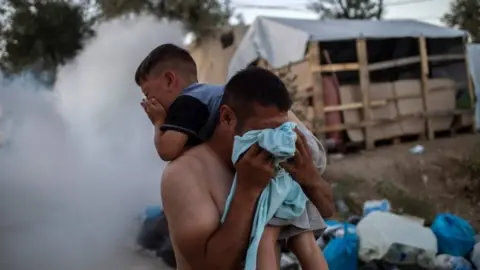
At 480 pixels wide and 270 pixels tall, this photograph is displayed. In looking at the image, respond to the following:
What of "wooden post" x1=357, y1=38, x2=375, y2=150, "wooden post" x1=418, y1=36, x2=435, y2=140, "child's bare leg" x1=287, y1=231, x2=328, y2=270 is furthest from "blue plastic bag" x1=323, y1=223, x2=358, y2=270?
"wooden post" x1=418, y1=36, x2=435, y2=140

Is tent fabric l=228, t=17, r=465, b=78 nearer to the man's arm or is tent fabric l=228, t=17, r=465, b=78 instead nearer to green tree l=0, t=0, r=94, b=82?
the man's arm

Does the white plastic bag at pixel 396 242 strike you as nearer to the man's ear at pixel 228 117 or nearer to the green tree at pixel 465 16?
the man's ear at pixel 228 117

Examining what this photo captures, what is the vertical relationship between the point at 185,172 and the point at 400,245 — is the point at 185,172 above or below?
above

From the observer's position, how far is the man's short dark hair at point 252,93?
1482 millimetres

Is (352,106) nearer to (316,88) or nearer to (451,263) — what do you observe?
(316,88)

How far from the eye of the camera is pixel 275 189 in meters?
1.51

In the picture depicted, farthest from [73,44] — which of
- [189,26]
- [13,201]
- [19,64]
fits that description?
[13,201]

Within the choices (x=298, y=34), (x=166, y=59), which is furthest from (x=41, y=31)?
(x=166, y=59)

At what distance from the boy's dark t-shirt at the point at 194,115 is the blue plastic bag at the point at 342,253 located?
11.5ft

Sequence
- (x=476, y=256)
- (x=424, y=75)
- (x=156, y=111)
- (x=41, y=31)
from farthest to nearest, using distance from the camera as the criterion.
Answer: (x=41, y=31), (x=424, y=75), (x=476, y=256), (x=156, y=111)

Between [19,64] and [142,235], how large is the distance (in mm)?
16866

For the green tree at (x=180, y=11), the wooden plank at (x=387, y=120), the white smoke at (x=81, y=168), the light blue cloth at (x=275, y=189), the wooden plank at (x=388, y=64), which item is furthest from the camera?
the green tree at (x=180, y=11)

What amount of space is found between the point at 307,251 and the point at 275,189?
0.70 feet

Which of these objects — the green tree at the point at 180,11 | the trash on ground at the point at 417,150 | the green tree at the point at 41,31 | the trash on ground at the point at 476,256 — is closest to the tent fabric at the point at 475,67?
the trash on ground at the point at 417,150
